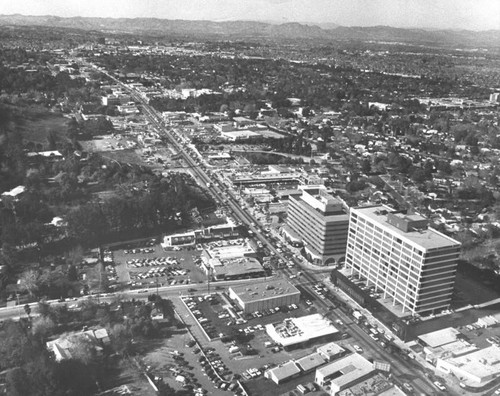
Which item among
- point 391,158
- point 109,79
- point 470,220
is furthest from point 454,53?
point 470,220

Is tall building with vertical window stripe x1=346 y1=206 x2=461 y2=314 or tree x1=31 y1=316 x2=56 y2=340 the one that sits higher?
tall building with vertical window stripe x1=346 y1=206 x2=461 y2=314

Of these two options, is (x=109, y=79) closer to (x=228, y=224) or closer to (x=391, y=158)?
(x=391, y=158)

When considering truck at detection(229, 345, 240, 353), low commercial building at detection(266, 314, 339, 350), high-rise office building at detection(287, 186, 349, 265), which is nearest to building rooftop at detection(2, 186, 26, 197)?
high-rise office building at detection(287, 186, 349, 265)

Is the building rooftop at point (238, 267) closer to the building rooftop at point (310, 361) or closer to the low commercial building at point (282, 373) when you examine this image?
the building rooftop at point (310, 361)

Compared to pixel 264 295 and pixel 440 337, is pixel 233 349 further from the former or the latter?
pixel 440 337

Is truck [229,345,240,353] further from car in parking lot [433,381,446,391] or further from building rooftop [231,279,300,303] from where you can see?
car in parking lot [433,381,446,391]

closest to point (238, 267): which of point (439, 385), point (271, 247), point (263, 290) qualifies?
point (263, 290)
